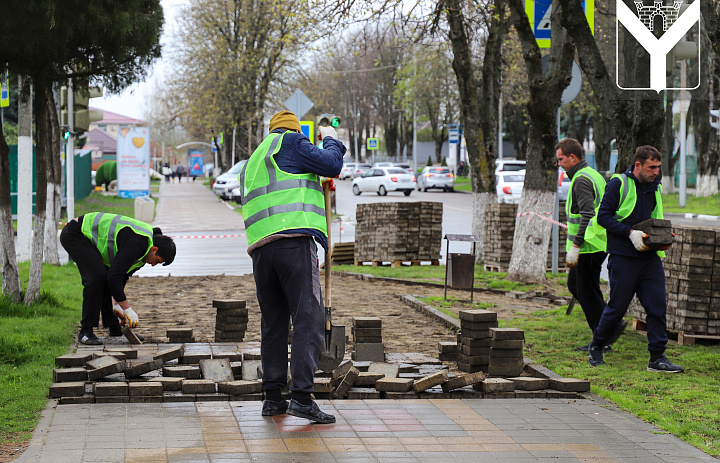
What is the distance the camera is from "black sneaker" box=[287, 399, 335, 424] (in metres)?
5.54

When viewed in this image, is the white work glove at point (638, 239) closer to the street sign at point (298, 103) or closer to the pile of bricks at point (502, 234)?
the pile of bricks at point (502, 234)

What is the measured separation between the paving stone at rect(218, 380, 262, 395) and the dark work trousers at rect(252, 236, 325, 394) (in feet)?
1.73

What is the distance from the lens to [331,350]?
617 centimetres

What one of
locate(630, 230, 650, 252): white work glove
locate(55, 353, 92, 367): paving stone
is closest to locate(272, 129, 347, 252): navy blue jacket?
locate(55, 353, 92, 367): paving stone

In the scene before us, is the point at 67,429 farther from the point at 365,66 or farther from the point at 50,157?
the point at 365,66

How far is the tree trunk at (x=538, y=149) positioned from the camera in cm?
1266

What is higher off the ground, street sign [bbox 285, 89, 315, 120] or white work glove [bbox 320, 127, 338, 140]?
street sign [bbox 285, 89, 315, 120]

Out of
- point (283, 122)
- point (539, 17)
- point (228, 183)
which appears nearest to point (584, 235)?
point (283, 122)

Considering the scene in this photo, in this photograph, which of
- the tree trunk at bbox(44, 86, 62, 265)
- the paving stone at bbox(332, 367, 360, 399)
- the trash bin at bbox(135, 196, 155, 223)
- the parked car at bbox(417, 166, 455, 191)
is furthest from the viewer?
the parked car at bbox(417, 166, 455, 191)

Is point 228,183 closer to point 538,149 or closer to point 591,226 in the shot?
point 538,149

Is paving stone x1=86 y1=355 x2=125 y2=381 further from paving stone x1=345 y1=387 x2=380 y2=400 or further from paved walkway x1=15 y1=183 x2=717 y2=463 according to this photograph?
paving stone x1=345 y1=387 x2=380 y2=400

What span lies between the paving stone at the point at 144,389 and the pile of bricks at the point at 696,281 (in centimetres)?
487

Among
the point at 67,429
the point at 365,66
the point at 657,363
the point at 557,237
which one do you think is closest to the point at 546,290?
the point at 557,237

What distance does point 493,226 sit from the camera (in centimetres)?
1502
